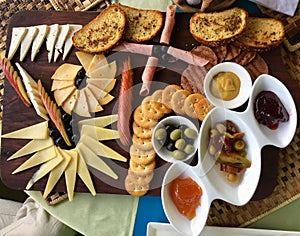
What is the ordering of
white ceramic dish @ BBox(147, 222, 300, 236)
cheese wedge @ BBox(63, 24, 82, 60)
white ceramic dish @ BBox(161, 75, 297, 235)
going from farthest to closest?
cheese wedge @ BBox(63, 24, 82, 60) < white ceramic dish @ BBox(147, 222, 300, 236) < white ceramic dish @ BBox(161, 75, 297, 235)

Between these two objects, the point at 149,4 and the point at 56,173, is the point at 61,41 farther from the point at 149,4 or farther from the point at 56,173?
the point at 56,173

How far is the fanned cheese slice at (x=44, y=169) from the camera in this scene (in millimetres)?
1640

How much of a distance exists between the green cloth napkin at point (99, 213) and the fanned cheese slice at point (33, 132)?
0.22 m

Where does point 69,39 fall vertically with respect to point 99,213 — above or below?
above

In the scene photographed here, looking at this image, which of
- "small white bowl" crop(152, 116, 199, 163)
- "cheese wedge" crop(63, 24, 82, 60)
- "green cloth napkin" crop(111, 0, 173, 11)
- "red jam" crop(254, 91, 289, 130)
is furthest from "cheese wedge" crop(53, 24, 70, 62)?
"red jam" crop(254, 91, 289, 130)

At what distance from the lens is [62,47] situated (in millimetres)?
1703

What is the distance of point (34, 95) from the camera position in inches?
66.2

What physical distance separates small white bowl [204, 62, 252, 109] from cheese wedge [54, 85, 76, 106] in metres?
0.44

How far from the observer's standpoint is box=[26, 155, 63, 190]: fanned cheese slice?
64.6 inches

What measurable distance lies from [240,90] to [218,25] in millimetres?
218

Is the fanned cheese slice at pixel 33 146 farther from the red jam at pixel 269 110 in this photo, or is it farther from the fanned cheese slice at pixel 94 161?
the red jam at pixel 269 110

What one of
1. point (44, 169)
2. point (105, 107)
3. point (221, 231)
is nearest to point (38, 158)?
point (44, 169)

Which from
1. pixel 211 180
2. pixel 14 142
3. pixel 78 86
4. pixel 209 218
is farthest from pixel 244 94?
pixel 14 142

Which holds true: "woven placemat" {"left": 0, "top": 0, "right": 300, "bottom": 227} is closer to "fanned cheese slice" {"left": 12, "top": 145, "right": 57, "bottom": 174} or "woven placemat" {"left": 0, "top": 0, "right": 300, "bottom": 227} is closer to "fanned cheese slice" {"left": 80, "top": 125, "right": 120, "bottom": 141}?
"fanned cheese slice" {"left": 80, "top": 125, "right": 120, "bottom": 141}
